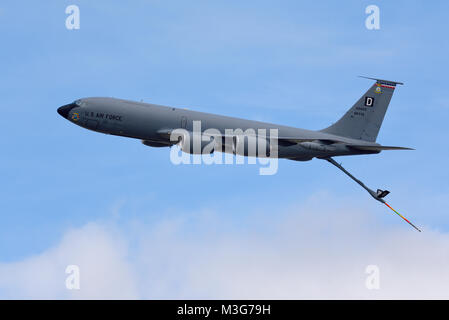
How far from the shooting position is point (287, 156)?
3061 inches

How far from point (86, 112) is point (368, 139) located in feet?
87.1

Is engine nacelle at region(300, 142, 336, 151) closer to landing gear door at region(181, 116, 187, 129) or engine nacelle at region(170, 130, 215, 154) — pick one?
engine nacelle at region(170, 130, 215, 154)

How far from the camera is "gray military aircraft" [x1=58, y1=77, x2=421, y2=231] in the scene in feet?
Answer: 247

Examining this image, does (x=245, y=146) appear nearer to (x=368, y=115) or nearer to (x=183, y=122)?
(x=183, y=122)

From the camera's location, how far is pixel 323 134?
7981 centimetres

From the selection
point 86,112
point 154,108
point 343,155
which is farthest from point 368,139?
point 86,112

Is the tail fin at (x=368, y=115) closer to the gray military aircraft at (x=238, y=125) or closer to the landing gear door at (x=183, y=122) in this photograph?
the gray military aircraft at (x=238, y=125)

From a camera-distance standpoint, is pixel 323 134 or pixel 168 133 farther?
pixel 323 134

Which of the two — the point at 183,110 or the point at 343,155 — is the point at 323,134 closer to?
the point at 343,155

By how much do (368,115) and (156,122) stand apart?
2052 centimetres

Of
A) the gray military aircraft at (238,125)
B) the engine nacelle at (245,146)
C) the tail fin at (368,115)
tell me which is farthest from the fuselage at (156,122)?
the tail fin at (368,115)

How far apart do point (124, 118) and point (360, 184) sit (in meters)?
23.8

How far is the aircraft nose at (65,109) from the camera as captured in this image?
77.4 meters

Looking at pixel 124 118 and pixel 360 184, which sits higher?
pixel 124 118
